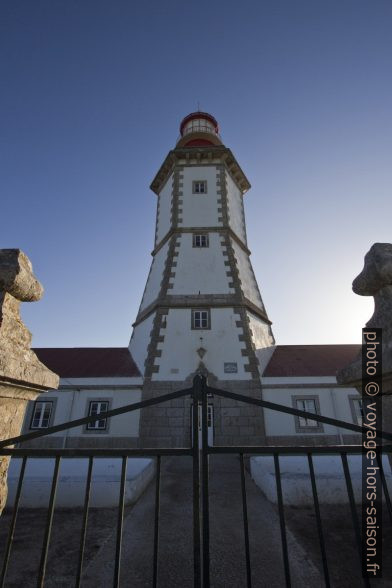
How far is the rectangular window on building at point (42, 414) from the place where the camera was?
39.2ft

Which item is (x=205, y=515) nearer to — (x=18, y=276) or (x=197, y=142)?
(x=18, y=276)

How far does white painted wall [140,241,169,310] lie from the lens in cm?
1441

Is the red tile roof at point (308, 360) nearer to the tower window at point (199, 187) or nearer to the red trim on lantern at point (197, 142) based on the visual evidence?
the tower window at point (199, 187)

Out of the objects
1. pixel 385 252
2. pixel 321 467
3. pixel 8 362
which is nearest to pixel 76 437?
pixel 321 467

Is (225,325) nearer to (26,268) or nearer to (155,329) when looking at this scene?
(155,329)

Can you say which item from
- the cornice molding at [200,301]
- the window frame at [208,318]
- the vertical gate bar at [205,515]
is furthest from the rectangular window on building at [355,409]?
the vertical gate bar at [205,515]

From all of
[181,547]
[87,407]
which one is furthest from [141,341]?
[181,547]

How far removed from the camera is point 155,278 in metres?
15.1

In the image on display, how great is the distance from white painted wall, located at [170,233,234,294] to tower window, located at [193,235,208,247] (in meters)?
0.21

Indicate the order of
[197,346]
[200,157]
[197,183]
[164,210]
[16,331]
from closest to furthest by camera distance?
[16,331], [197,346], [197,183], [164,210], [200,157]

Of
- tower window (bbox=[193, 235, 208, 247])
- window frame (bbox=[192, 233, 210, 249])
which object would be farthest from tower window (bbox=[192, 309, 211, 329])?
tower window (bbox=[193, 235, 208, 247])

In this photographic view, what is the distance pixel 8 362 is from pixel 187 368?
1011cm

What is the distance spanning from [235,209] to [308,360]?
9.19 m

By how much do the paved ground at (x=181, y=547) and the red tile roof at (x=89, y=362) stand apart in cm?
748
